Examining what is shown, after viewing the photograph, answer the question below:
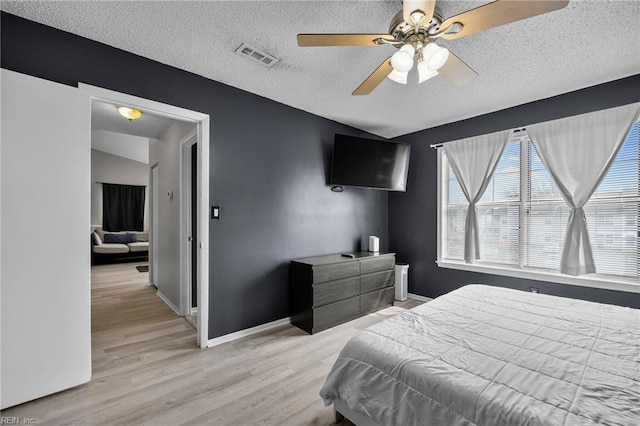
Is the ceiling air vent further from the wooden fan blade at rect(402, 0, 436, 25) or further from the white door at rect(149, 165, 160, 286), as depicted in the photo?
the white door at rect(149, 165, 160, 286)

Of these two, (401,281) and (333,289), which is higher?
(333,289)

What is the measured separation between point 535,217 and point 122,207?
9.69 meters

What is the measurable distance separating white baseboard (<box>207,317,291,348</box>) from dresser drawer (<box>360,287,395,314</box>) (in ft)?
3.11

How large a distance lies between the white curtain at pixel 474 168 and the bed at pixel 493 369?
61.9 inches

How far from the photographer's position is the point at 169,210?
3969 millimetres

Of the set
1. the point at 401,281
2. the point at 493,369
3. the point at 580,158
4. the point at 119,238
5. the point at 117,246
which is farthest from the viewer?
the point at 119,238

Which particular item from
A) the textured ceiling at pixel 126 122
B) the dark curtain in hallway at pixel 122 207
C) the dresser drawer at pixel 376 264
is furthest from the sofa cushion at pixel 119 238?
the dresser drawer at pixel 376 264

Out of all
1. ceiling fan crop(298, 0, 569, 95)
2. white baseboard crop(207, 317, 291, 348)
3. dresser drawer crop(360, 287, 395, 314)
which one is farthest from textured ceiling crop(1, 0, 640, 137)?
white baseboard crop(207, 317, 291, 348)

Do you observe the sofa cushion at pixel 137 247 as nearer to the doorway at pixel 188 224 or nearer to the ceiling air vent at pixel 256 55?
the doorway at pixel 188 224

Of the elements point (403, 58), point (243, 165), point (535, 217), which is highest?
point (403, 58)

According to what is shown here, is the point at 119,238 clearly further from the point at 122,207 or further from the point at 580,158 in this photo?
the point at 580,158

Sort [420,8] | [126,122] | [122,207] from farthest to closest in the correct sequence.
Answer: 1. [122,207]
2. [126,122]
3. [420,8]

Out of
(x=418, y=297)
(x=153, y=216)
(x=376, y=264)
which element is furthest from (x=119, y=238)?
(x=418, y=297)

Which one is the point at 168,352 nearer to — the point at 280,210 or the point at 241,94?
the point at 280,210
